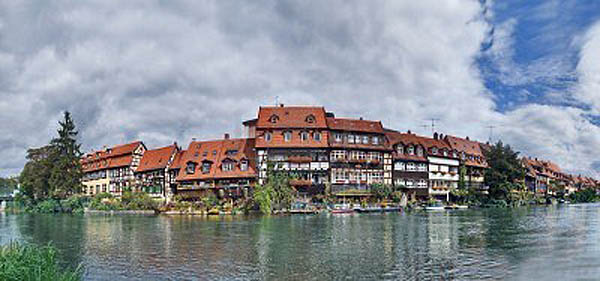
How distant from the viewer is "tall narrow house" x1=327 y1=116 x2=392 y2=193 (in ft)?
258

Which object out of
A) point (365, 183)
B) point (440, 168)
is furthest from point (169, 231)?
point (440, 168)

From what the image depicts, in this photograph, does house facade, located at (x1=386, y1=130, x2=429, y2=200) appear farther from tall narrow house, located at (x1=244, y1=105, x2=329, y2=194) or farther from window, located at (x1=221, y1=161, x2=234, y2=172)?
window, located at (x1=221, y1=161, x2=234, y2=172)

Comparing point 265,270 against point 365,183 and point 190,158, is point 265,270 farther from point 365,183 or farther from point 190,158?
point 190,158

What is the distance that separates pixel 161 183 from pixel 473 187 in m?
57.0

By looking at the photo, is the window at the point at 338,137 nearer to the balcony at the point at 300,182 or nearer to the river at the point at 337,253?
the balcony at the point at 300,182

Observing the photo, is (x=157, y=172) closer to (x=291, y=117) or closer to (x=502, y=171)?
(x=291, y=117)

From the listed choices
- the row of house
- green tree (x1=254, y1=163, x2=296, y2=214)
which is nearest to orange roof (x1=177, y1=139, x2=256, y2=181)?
the row of house

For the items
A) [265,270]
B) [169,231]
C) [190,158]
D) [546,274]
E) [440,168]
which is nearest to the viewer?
[546,274]

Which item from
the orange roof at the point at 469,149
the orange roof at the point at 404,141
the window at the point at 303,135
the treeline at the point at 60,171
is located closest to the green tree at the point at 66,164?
the treeline at the point at 60,171

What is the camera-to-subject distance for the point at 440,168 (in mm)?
93312

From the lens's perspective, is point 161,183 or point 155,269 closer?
point 155,269

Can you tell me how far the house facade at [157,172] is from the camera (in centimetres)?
9081

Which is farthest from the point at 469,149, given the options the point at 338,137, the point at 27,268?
the point at 27,268

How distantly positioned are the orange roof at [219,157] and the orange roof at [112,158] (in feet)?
55.4
